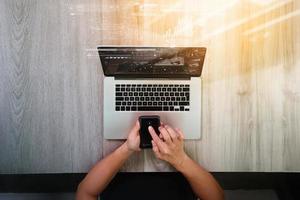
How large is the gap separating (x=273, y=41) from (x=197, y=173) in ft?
1.58

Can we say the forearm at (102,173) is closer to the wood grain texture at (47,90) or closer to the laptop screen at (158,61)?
the wood grain texture at (47,90)

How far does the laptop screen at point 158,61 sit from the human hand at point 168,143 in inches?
7.3

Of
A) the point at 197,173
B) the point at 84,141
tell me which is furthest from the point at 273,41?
the point at 84,141

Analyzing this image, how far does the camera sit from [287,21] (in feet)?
3.11

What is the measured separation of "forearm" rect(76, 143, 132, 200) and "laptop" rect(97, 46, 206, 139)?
0.19 ft

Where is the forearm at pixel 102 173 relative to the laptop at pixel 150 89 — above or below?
below

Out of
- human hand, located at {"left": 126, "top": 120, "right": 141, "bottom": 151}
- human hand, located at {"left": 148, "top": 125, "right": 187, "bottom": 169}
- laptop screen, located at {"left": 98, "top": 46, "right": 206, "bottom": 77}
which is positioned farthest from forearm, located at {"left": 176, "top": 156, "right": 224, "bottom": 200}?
laptop screen, located at {"left": 98, "top": 46, "right": 206, "bottom": 77}

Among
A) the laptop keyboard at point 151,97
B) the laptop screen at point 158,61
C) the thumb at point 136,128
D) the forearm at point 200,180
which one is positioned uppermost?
the laptop screen at point 158,61

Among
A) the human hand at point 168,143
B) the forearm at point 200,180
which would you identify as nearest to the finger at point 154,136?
the human hand at point 168,143

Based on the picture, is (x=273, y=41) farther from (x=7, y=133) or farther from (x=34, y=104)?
(x=7, y=133)

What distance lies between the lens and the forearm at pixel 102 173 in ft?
2.98

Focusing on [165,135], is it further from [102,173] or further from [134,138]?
[102,173]

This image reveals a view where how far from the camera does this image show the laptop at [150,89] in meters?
0.93

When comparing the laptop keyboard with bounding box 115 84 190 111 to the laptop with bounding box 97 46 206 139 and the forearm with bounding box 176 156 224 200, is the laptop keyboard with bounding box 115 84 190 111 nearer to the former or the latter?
the laptop with bounding box 97 46 206 139
